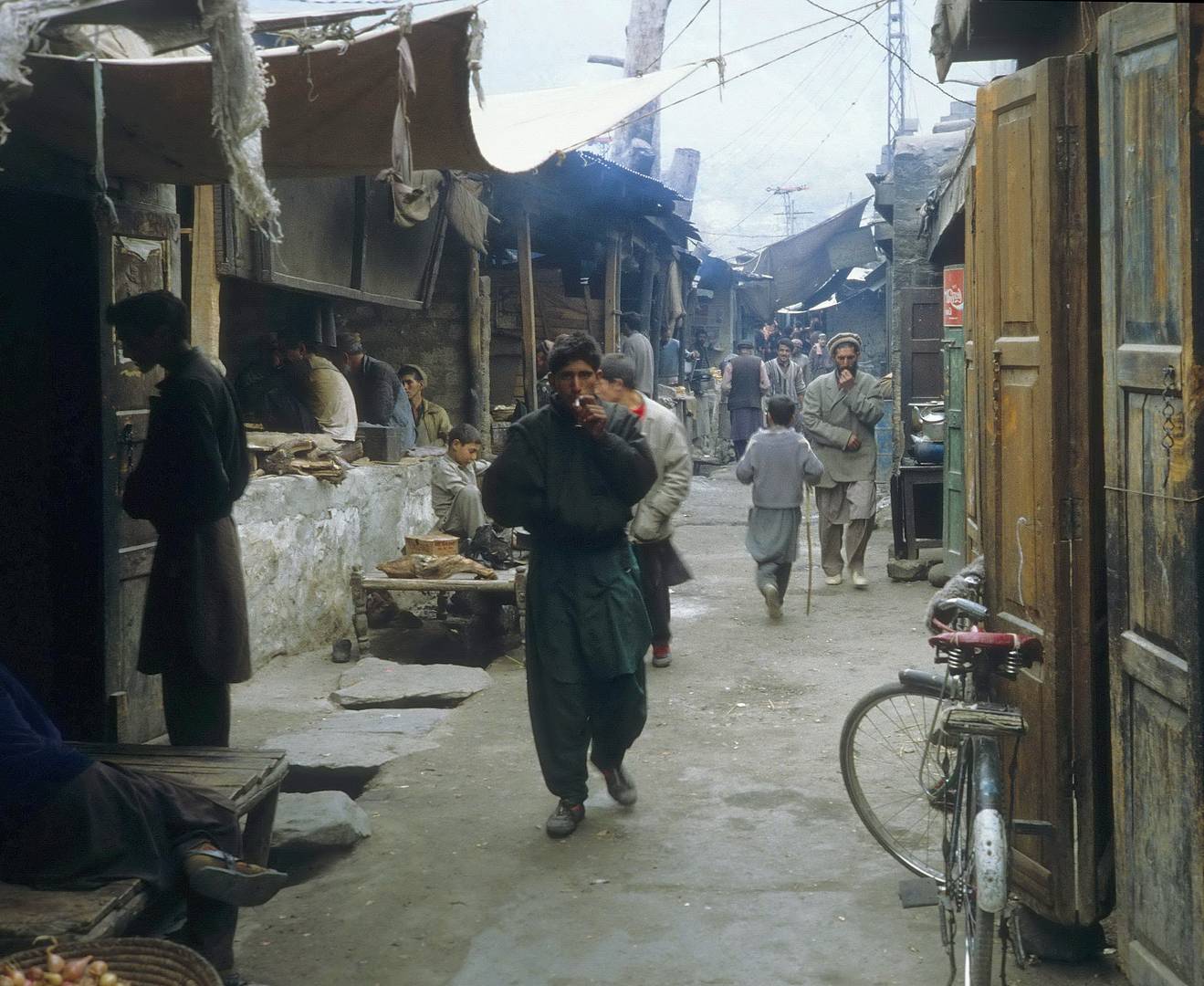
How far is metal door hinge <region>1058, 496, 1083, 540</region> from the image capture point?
376 centimetres

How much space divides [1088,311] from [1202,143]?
77 cm

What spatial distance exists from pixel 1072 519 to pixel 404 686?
450cm

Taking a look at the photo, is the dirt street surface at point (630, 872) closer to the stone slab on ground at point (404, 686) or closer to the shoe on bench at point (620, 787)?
the shoe on bench at point (620, 787)

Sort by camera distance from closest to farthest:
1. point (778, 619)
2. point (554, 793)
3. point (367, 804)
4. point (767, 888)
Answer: point (767, 888)
point (554, 793)
point (367, 804)
point (778, 619)

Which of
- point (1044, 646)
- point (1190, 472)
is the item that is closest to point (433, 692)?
point (1044, 646)

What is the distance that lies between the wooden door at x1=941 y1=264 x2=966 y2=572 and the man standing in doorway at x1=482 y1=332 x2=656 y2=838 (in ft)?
17.8

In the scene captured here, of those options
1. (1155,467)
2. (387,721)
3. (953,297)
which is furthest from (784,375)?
(1155,467)

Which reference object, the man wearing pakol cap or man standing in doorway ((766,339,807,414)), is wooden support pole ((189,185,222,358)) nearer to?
the man wearing pakol cap

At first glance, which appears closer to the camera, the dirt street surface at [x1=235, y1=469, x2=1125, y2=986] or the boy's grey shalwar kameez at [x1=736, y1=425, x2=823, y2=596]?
the dirt street surface at [x1=235, y1=469, x2=1125, y2=986]

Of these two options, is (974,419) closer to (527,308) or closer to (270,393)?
(270,393)

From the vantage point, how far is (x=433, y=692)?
734cm

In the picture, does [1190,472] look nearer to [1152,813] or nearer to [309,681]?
[1152,813]

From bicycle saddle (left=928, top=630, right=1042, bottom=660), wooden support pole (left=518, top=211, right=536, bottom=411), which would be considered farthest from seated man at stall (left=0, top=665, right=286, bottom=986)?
wooden support pole (left=518, top=211, right=536, bottom=411)

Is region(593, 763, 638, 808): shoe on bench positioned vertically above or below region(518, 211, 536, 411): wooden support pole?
below
